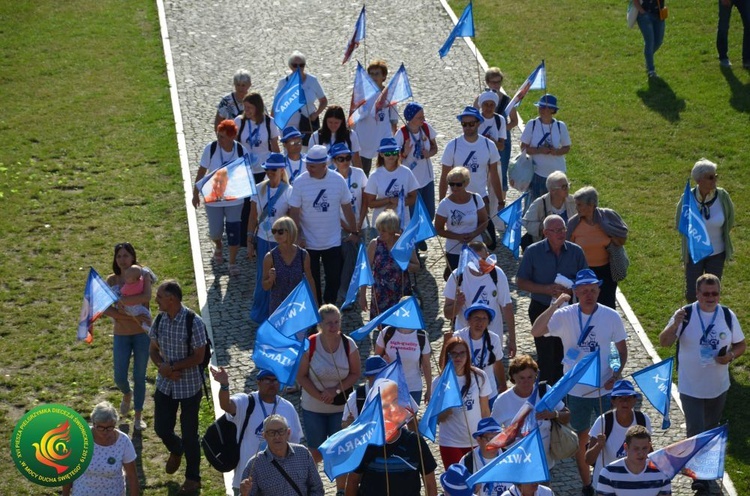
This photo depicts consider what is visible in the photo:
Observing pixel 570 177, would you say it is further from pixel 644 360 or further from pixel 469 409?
pixel 469 409

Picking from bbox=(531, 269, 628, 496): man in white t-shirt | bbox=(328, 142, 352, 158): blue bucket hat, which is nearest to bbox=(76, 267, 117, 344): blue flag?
bbox=(328, 142, 352, 158): blue bucket hat

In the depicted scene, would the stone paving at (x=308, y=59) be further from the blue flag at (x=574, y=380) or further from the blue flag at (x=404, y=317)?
the blue flag at (x=574, y=380)

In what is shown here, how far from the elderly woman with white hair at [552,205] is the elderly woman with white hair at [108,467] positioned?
539cm

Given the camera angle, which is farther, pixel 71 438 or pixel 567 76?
pixel 567 76

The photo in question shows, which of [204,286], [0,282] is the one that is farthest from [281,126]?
[0,282]

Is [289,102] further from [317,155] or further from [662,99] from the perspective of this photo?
[662,99]

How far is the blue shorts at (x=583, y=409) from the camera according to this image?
12336 mm

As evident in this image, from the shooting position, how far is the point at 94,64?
78.1 feet

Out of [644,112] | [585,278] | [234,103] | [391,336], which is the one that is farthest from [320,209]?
[644,112]

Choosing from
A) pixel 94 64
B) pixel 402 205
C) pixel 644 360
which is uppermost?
pixel 94 64

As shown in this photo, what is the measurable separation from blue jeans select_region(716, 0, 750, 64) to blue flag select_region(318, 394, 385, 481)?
1424cm

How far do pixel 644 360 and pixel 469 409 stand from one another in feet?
12.0

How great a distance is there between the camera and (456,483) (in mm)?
9672

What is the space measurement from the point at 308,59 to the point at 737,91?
7.33 metres
